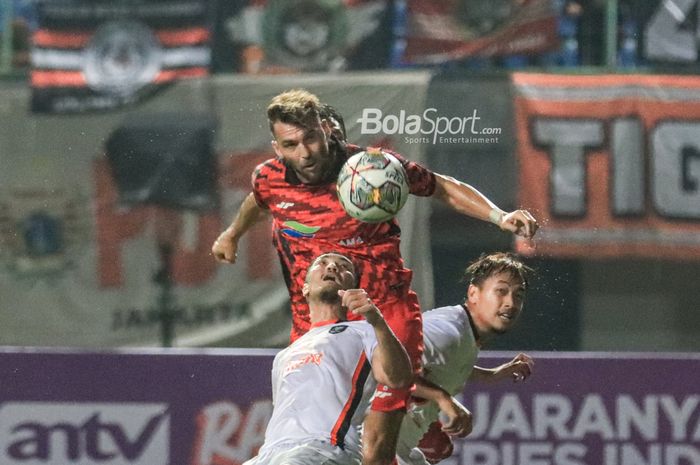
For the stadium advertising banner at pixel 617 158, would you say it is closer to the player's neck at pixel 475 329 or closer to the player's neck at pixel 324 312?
the player's neck at pixel 475 329

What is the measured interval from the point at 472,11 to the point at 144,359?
8.71 ft

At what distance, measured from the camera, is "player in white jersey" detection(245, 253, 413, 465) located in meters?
6.05

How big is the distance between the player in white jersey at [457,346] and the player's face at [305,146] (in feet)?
2.90

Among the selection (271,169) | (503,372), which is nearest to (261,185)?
(271,169)

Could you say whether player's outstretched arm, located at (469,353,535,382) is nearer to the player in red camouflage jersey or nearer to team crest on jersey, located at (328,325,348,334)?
the player in red camouflage jersey

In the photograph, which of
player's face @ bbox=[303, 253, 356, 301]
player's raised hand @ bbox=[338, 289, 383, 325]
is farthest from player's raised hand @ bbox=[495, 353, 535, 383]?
player's raised hand @ bbox=[338, 289, 383, 325]

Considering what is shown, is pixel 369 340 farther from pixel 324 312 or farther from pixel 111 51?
pixel 111 51

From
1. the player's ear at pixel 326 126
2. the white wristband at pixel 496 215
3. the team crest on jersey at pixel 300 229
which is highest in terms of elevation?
the player's ear at pixel 326 126

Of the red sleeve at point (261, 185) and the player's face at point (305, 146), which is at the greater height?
the player's face at point (305, 146)

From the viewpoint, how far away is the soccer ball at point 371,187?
A: 677cm

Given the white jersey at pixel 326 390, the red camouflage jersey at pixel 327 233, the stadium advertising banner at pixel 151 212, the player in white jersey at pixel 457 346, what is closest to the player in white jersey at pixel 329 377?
the white jersey at pixel 326 390

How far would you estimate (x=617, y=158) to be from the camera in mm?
9609

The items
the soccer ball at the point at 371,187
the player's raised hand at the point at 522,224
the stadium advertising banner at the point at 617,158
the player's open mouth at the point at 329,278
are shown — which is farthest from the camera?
the stadium advertising banner at the point at 617,158

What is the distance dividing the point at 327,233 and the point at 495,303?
844 millimetres
